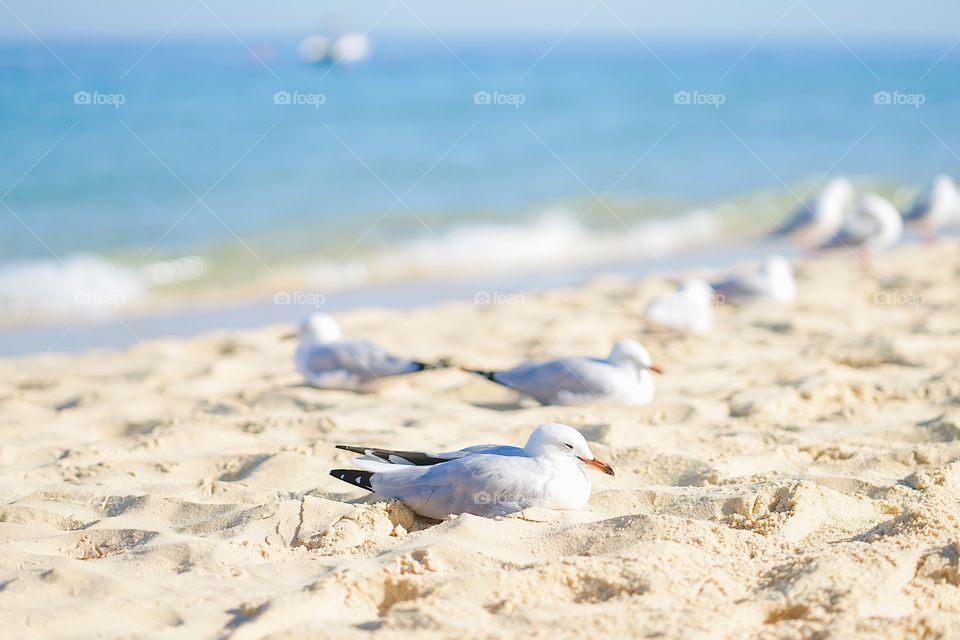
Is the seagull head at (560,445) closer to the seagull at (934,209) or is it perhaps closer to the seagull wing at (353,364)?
the seagull wing at (353,364)

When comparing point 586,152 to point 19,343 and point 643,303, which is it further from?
point 19,343

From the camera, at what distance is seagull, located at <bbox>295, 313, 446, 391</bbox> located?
5684mm

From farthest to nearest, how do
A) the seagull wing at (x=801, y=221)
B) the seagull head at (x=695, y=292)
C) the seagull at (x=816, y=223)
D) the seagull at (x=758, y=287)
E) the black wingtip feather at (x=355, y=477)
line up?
the seagull wing at (x=801, y=221) < the seagull at (x=816, y=223) < the seagull at (x=758, y=287) < the seagull head at (x=695, y=292) < the black wingtip feather at (x=355, y=477)

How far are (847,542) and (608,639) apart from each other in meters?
1.09

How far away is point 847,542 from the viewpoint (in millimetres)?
3141

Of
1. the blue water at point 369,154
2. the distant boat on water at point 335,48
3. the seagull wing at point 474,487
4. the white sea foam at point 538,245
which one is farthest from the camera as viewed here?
the distant boat on water at point 335,48

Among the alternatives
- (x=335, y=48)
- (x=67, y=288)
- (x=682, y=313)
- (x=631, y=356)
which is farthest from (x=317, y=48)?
(x=631, y=356)

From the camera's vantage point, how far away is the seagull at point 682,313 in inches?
268

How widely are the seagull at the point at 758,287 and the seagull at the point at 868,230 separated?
→ 6.98ft

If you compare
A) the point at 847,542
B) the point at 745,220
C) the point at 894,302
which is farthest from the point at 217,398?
the point at 745,220

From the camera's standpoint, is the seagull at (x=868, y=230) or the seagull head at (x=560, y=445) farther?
the seagull at (x=868, y=230)

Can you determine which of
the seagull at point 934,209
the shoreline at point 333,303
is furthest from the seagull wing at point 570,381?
the seagull at point 934,209

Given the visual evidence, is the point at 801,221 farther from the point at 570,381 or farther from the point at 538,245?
the point at 570,381

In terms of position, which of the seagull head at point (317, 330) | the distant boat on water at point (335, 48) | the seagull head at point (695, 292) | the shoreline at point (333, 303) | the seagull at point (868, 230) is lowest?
the seagull head at point (317, 330)
